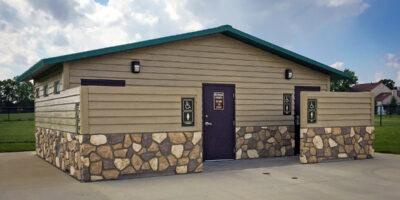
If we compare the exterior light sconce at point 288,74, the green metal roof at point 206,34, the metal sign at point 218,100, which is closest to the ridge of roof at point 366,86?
Result: the green metal roof at point 206,34

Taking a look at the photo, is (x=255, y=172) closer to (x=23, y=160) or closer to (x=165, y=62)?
(x=165, y=62)

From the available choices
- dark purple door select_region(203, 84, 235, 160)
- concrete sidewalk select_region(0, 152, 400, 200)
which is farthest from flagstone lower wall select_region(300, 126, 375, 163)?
dark purple door select_region(203, 84, 235, 160)

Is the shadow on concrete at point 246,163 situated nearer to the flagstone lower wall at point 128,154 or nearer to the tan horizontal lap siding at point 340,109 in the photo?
the flagstone lower wall at point 128,154

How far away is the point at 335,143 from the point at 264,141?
1.92 meters

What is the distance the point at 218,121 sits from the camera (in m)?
11.5

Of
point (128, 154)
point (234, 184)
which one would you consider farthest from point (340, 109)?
point (128, 154)

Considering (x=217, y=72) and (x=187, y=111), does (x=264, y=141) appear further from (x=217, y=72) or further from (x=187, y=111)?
(x=187, y=111)

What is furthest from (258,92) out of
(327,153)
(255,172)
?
(255,172)

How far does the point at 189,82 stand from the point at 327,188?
480 cm

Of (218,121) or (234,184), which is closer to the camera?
(234,184)

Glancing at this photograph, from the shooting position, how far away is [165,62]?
10.9 metres

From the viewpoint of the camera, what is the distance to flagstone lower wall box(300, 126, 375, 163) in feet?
35.4

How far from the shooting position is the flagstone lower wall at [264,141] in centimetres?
1183

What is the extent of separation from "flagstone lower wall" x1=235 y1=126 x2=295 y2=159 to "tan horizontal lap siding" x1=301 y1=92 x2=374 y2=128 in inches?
62.5
